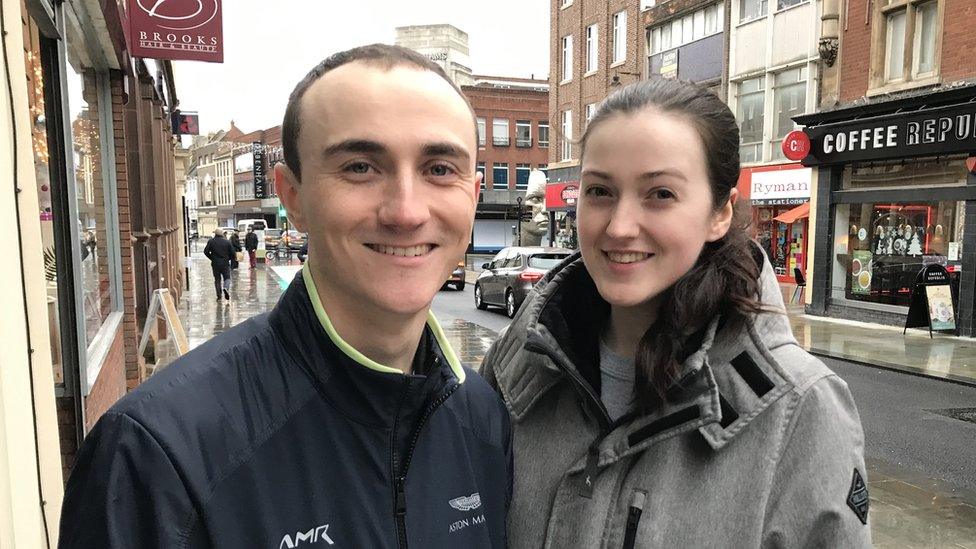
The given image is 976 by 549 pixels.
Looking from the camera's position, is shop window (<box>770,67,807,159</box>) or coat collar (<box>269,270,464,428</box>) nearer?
coat collar (<box>269,270,464,428</box>)

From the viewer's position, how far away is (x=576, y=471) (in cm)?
166

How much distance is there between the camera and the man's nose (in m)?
1.38

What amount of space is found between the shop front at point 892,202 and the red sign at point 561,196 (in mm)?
13165

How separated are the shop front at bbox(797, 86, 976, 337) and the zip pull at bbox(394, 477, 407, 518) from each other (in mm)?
13544

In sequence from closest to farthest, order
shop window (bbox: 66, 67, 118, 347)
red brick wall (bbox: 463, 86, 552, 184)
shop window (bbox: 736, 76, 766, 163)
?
shop window (bbox: 66, 67, 118, 347), shop window (bbox: 736, 76, 766, 163), red brick wall (bbox: 463, 86, 552, 184)

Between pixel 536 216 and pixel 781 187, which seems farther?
pixel 536 216

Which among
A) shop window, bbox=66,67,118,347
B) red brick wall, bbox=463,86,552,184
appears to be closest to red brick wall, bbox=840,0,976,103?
shop window, bbox=66,67,118,347

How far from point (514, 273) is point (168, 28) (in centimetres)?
902

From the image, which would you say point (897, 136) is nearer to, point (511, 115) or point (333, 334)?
point (333, 334)

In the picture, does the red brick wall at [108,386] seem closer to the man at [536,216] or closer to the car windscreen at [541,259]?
the car windscreen at [541,259]

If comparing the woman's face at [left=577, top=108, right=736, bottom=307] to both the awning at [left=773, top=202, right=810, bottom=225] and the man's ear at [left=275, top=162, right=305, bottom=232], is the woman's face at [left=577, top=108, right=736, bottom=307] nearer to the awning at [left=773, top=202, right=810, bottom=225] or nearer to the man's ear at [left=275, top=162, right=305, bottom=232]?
the man's ear at [left=275, top=162, right=305, bottom=232]

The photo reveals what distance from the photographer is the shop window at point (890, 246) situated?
1278cm

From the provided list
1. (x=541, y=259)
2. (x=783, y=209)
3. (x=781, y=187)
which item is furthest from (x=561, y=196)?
(x=541, y=259)

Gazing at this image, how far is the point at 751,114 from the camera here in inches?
805
